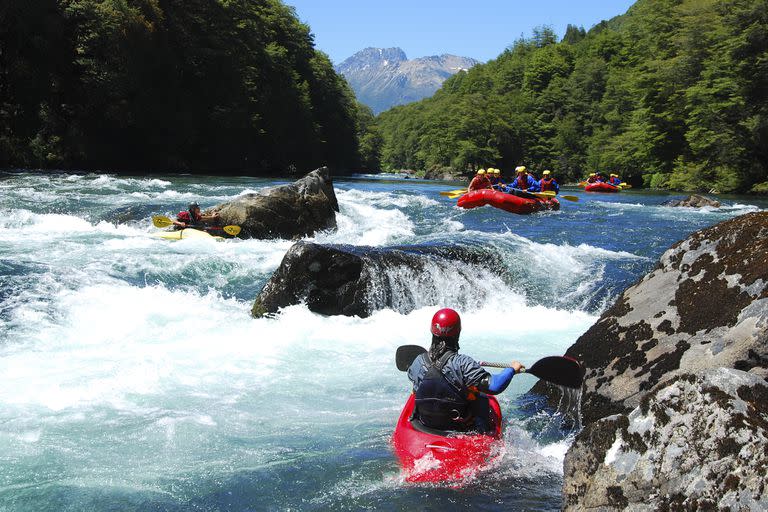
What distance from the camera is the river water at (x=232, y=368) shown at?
4016mm

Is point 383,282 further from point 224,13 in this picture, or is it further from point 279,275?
point 224,13

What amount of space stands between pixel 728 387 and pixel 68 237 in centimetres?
1250

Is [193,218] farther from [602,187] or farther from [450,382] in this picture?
[602,187]

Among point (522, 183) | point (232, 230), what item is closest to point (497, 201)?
point (522, 183)

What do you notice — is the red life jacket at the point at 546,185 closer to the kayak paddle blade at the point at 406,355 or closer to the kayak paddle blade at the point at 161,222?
the kayak paddle blade at the point at 161,222

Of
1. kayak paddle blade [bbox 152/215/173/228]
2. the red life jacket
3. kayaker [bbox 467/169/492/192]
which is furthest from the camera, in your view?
the red life jacket

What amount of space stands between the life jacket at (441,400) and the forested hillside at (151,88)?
29327mm

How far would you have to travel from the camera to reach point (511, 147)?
2692 inches

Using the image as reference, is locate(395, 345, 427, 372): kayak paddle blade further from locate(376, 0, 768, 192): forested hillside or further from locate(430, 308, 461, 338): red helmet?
locate(376, 0, 768, 192): forested hillside

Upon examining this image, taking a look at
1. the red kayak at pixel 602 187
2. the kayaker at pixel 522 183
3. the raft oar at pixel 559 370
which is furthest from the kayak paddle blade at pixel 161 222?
the red kayak at pixel 602 187

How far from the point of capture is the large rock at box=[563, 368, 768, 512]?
2314 mm

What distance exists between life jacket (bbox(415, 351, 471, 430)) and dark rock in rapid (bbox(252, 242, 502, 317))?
441 centimetres

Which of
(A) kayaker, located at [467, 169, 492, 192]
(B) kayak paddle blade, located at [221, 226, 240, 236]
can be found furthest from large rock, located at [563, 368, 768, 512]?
(A) kayaker, located at [467, 169, 492, 192]

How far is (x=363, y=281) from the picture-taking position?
866 cm
